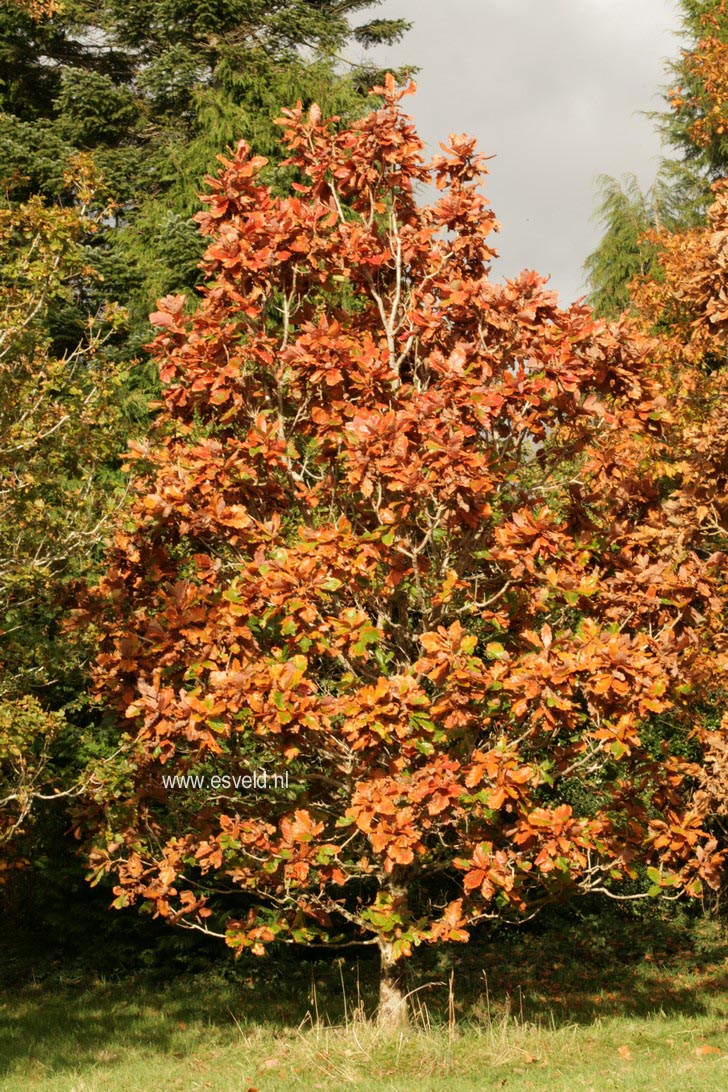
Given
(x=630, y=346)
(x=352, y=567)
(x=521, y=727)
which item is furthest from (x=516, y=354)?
(x=521, y=727)

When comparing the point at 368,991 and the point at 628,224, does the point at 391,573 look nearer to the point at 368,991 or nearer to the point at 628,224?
the point at 368,991

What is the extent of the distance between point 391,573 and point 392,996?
2.88 meters

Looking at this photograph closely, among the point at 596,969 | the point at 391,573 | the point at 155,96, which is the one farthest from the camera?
the point at 155,96

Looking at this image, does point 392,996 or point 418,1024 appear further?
point 418,1024

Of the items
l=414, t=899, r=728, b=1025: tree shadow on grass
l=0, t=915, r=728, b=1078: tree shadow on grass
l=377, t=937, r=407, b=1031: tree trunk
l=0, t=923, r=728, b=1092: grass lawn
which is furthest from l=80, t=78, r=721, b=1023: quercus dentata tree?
l=414, t=899, r=728, b=1025: tree shadow on grass

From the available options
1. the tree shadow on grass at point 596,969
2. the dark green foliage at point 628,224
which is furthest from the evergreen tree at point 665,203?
the tree shadow on grass at point 596,969

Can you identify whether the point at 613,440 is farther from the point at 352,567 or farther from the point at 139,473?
the point at 352,567

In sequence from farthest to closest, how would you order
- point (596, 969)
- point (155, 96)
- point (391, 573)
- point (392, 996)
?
point (155, 96), point (596, 969), point (392, 996), point (391, 573)

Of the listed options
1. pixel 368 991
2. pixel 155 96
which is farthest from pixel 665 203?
pixel 368 991

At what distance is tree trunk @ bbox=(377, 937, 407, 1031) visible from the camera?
22.4ft

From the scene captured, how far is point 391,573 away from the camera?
231 inches

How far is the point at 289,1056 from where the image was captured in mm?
6949

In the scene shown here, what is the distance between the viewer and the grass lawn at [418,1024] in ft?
20.8

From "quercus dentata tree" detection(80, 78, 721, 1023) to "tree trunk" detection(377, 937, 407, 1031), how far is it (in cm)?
2
